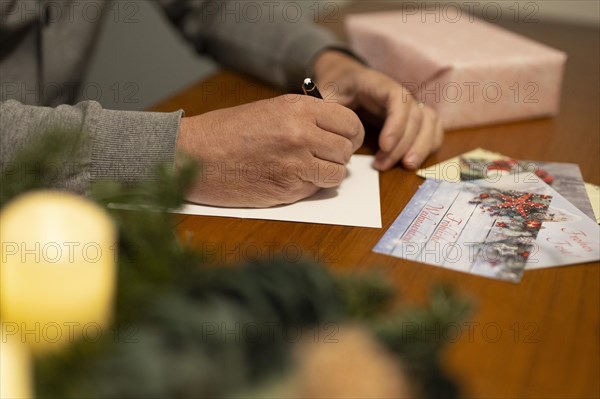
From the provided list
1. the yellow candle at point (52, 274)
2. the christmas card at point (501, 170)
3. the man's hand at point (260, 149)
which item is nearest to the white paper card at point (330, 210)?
the man's hand at point (260, 149)

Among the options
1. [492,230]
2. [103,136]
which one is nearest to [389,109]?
[492,230]

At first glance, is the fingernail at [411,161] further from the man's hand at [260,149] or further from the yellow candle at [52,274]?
the yellow candle at [52,274]

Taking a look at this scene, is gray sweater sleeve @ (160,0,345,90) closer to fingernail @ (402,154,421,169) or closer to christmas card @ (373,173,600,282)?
fingernail @ (402,154,421,169)

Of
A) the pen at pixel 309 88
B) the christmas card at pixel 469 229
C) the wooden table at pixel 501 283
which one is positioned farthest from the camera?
the pen at pixel 309 88

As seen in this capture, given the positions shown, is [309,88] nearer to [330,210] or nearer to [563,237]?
[330,210]

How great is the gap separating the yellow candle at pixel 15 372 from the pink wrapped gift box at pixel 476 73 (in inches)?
34.0

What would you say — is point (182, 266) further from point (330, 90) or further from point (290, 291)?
point (330, 90)

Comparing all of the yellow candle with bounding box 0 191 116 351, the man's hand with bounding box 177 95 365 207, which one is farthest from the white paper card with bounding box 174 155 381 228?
the yellow candle with bounding box 0 191 116 351

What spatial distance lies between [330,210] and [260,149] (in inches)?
4.6

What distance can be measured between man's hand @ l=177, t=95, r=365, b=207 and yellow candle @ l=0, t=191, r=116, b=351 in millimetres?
423

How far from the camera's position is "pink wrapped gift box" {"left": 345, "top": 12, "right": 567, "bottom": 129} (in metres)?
1.08

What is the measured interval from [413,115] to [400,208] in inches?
8.7

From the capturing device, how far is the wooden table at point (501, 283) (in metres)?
0.55

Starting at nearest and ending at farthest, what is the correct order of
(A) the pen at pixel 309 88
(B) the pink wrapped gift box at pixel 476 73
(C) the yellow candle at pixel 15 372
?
(C) the yellow candle at pixel 15 372, (A) the pen at pixel 309 88, (B) the pink wrapped gift box at pixel 476 73
